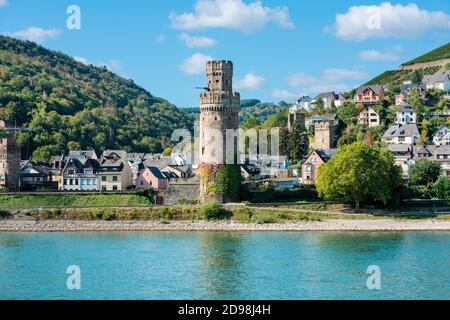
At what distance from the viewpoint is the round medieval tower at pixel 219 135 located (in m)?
54.9

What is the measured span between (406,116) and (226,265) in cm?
5011

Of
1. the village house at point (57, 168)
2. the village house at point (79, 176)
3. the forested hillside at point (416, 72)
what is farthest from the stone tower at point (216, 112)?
the forested hillside at point (416, 72)

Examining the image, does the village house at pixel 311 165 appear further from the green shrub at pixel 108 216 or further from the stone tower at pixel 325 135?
the green shrub at pixel 108 216

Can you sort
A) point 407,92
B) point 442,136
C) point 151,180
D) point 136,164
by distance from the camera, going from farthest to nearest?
point 407,92
point 442,136
point 136,164
point 151,180

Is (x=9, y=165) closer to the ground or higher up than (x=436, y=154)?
closer to the ground

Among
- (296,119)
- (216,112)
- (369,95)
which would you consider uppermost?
(369,95)

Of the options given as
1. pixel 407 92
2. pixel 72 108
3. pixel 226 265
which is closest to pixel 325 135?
pixel 407 92

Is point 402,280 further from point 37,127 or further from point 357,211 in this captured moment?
point 37,127

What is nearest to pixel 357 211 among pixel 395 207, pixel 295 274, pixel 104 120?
pixel 395 207

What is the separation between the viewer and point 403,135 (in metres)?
75.6

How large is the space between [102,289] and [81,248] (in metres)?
10.9

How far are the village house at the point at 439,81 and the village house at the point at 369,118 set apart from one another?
13041 mm

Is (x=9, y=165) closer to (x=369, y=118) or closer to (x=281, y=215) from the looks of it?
(x=281, y=215)
